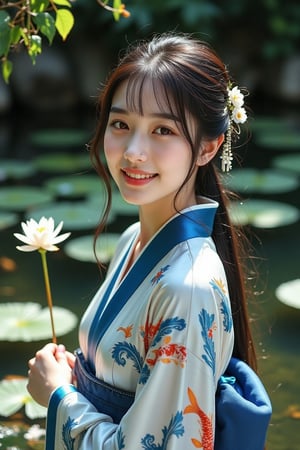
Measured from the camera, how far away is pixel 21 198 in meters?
3.65

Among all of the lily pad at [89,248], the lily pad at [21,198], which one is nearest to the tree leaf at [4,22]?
the lily pad at [89,248]

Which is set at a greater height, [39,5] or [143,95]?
[39,5]

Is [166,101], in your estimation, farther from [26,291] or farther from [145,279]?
[26,291]

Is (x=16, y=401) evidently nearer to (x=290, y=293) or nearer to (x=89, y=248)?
(x=290, y=293)

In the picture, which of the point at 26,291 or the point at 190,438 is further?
the point at 26,291

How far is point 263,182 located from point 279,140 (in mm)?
932

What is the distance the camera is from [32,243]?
1.33 meters

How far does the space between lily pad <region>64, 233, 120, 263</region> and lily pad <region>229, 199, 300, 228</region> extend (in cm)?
50

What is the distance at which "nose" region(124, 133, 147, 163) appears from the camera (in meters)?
1.19

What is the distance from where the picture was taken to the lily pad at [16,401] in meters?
1.98

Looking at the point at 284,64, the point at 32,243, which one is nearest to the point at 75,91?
the point at 284,64

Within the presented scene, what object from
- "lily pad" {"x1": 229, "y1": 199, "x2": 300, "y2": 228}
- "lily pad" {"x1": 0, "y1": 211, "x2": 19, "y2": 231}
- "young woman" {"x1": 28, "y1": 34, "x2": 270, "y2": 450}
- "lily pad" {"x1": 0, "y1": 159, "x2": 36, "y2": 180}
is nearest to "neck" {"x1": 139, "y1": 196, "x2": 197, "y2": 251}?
"young woman" {"x1": 28, "y1": 34, "x2": 270, "y2": 450}

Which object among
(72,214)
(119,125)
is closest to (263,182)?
(72,214)

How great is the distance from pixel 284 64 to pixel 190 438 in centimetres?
518
